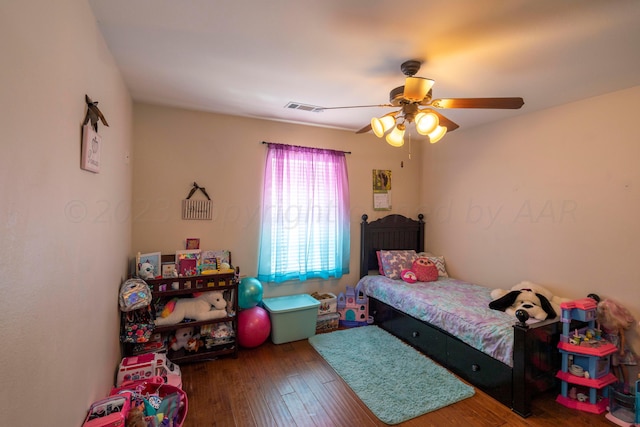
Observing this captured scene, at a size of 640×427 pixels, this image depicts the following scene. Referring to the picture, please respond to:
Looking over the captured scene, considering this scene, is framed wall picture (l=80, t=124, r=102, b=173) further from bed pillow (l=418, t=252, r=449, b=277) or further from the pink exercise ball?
bed pillow (l=418, t=252, r=449, b=277)

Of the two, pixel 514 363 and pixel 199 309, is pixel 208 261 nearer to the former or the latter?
pixel 199 309

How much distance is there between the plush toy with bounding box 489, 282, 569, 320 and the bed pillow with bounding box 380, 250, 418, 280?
1104 millimetres

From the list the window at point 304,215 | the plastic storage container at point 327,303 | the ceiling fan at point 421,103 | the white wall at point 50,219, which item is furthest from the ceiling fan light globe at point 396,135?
the plastic storage container at point 327,303

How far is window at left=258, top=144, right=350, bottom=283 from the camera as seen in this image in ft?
11.4

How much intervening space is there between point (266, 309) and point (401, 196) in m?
2.41

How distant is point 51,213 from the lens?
113 centimetres

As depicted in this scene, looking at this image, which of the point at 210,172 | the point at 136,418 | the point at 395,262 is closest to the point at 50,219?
Answer: the point at 136,418

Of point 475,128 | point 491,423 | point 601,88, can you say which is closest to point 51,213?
point 491,423

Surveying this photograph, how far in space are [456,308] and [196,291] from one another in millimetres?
2391

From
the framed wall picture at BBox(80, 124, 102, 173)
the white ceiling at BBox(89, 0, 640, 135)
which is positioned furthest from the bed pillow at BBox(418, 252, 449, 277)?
the framed wall picture at BBox(80, 124, 102, 173)

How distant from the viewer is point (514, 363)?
2.18m

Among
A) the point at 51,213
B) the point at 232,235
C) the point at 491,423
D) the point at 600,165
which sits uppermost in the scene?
the point at 600,165

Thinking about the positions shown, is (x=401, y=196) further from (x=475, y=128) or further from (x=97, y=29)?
(x=97, y=29)

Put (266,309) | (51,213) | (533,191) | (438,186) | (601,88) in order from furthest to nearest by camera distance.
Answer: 1. (438,186)
2. (266,309)
3. (533,191)
4. (601,88)
5. (51,213)
